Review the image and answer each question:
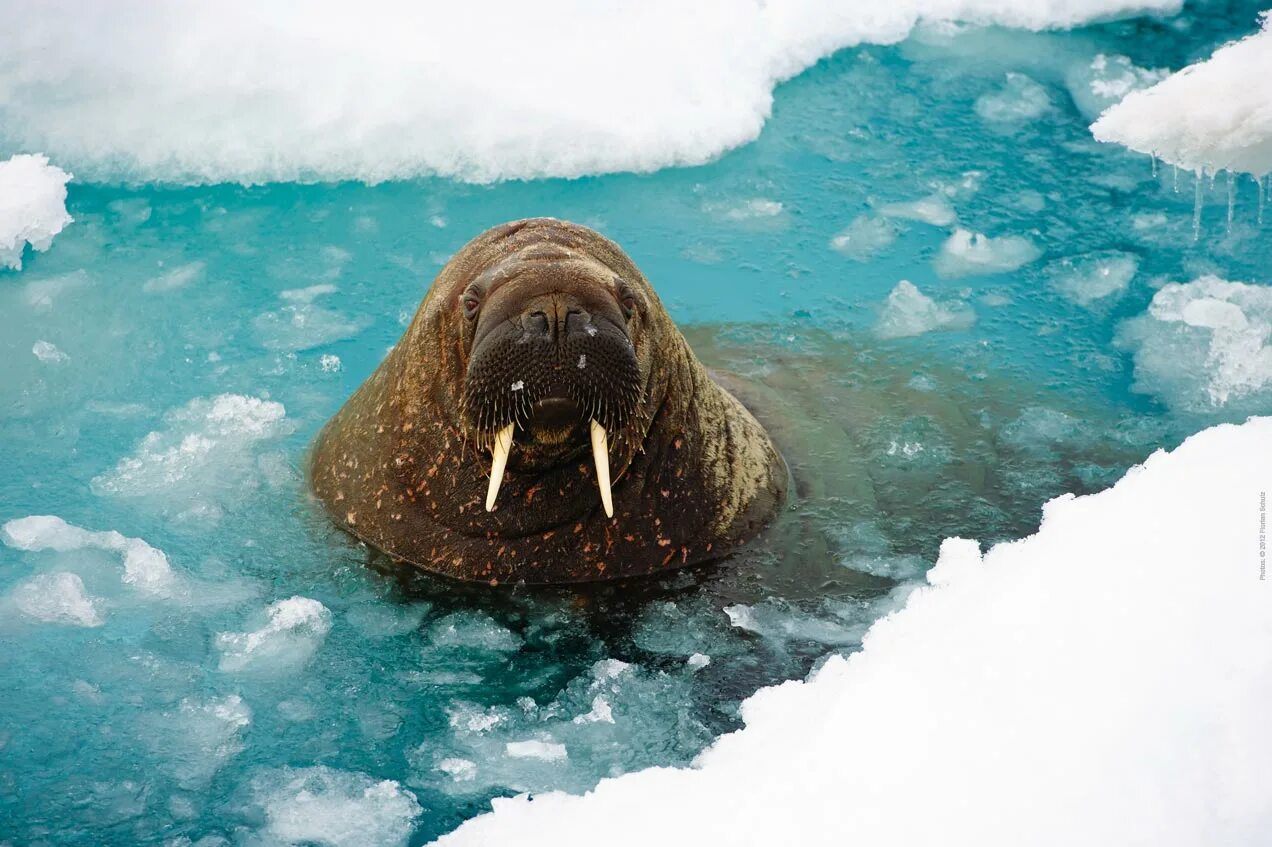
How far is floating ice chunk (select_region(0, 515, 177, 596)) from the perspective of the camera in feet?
20.6

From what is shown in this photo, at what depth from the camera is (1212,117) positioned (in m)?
8.67

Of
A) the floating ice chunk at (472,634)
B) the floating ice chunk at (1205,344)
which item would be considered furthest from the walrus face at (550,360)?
the floating ice chunk at (1205,344)

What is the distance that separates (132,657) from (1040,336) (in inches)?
221

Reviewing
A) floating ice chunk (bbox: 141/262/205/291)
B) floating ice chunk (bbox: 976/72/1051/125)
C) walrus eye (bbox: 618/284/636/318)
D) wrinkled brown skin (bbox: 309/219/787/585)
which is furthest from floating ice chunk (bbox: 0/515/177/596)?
floating ice chunk (bbox: 976/72/1051/125)

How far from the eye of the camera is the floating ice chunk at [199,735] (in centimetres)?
507

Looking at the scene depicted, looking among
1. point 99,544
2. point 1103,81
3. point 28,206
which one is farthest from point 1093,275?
point 28,206

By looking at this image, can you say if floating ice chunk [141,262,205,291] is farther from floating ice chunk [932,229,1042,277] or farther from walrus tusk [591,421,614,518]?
floating ice chunk [932,229,1042,277]

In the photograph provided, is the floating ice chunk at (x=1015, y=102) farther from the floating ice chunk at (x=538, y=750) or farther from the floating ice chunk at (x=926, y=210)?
the floating ice chunk at (x=538, y=750)

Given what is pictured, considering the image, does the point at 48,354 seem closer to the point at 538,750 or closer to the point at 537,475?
the point at 537,475

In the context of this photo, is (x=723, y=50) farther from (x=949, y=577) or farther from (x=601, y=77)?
(x=949, y=577)

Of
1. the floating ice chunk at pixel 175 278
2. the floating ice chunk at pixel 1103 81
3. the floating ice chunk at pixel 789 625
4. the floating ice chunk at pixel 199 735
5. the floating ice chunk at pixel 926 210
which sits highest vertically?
the floating ice chunk at pixel 1103 81

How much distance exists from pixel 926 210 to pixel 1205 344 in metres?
2.46

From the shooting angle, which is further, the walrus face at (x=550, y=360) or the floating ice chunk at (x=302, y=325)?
the floating ice chunk at (x=302, y=325)

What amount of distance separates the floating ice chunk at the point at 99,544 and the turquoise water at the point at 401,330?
66mm
